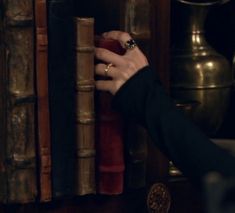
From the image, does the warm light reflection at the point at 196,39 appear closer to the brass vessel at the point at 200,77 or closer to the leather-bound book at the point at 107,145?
the brass vessel at the point at 200,77

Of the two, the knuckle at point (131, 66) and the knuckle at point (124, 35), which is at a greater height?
the knuckle at point (124, 35)

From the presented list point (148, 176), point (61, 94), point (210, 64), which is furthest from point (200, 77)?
point (61, 94)

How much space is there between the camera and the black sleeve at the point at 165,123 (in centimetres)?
76

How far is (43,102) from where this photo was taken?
2.56 ft

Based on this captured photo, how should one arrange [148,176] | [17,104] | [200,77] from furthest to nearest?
1. [200,77]
2. [148,176]
3. [17,104]

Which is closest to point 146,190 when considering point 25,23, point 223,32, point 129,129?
point 129,129

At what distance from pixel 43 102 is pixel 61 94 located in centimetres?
3

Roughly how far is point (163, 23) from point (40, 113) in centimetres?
28

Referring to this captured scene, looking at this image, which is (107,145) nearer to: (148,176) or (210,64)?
(148,176)

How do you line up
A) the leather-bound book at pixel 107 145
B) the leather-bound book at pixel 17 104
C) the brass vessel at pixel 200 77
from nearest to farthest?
the leather-bound book at pixel 17 104 < the leather-bound book at pixel 107 145 < the brass vessel at pixel 200 77

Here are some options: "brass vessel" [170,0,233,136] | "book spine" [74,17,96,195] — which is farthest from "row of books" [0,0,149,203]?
"brass vessel" [170,0,233,136]

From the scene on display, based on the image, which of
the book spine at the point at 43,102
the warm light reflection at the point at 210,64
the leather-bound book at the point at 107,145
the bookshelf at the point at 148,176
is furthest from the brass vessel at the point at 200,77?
the book spine at the point at 43,102

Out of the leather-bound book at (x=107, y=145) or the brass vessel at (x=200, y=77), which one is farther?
the brass vessel at (x=200, y=77)

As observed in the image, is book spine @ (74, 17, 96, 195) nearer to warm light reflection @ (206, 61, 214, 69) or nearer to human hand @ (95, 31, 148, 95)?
human hand @ (95, 31, 148, 95)
